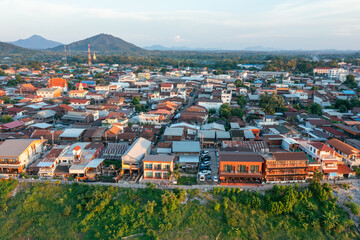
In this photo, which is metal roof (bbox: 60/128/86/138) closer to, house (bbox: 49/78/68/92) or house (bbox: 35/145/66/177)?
house (bbox: 35/145/66/177)

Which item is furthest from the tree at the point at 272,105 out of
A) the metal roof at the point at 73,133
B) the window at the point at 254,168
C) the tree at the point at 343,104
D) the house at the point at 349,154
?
the metal roof at the point at 73,133

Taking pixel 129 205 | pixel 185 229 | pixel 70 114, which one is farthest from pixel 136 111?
pixel 185 229

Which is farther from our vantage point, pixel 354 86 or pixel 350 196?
pixel 354 86

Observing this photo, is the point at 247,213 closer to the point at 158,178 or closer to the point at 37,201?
the point at 158,178

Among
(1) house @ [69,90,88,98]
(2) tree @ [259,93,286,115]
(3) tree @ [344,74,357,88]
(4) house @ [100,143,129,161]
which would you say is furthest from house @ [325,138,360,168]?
(1) house @ [69,90,88,98]

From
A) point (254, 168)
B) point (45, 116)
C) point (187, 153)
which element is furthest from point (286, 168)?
point (45, 116)
